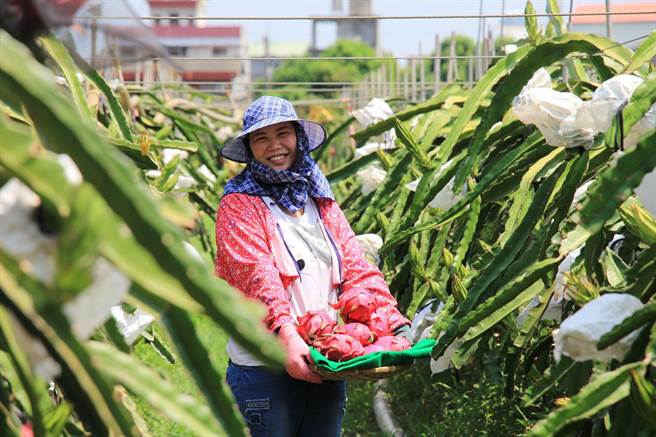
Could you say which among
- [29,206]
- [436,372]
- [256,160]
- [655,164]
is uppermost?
[29,206]

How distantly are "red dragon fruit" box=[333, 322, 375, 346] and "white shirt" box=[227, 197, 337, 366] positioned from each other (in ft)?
0.61

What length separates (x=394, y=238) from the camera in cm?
359

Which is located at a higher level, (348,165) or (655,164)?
(655,164)

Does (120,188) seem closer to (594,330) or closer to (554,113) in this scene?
(594,330)

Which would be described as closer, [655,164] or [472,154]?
[655,164]

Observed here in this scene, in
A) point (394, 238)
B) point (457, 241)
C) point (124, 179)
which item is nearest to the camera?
point (124, 179)

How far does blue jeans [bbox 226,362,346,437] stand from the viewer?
310 cm

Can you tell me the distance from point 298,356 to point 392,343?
276 millimetres

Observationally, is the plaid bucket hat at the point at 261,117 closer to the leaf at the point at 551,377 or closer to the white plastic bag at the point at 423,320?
the white plastic bag at the point at 423,320

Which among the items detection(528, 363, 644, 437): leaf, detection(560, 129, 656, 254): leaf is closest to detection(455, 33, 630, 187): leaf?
detection(560, 129, 656, 254): leaf

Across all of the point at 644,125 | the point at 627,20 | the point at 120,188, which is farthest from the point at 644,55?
the point at 627,20

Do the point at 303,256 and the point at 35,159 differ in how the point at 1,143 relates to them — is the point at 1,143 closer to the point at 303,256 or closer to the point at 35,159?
the point at 35,159

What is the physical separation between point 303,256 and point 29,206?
1.97 meters

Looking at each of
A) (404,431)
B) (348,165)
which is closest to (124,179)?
(404,431)
